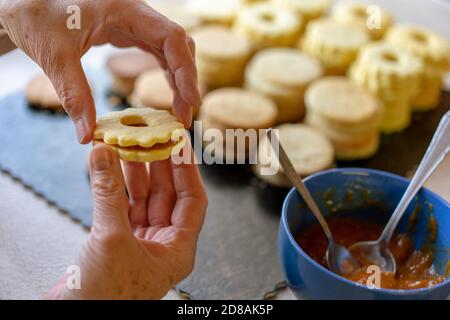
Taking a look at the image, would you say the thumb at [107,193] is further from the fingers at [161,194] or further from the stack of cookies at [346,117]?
the stack of cookies at [346,117]

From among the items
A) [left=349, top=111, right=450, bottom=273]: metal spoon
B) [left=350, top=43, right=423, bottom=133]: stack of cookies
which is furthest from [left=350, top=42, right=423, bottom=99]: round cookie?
[left=349, top=111, right=450, bottom=273]: metal spoon

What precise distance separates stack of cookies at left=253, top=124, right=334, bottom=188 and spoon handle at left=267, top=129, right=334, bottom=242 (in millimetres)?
248

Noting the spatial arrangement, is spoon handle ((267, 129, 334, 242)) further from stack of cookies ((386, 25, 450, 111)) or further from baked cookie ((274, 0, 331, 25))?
baked cookie ((274, 0, 331, 25))

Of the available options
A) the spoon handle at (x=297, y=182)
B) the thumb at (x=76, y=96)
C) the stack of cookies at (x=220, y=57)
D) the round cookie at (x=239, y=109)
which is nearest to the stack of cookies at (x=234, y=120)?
Result: the round cookie at (x=239, y=109)

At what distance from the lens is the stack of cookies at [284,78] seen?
1286mm

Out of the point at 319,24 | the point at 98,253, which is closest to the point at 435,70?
the point at 319,24

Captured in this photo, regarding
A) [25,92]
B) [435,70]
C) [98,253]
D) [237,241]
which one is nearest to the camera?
[98,253]

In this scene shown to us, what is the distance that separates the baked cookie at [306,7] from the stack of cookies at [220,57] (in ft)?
0.67

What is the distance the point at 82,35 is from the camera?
771 mm

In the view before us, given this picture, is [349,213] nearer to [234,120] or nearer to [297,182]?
[297,182]

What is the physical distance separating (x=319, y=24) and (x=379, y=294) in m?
0.91
